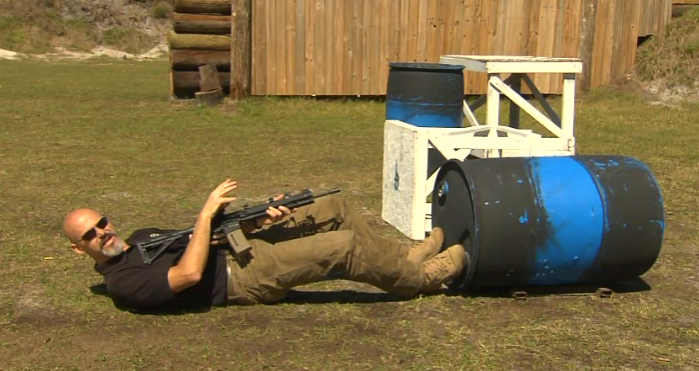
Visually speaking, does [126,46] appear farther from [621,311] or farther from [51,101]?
[621,311]

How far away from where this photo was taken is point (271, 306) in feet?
17.1

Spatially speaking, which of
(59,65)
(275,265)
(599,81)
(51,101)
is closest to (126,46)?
(59,65)

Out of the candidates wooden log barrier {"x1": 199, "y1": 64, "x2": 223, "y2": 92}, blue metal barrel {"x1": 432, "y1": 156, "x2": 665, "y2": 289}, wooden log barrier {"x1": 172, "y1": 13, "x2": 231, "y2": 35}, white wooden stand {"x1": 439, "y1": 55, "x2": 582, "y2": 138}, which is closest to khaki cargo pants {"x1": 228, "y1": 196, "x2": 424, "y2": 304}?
blue metal barrel {"x1": 432, "y1": 156, "x2": 665, "y2": 289}

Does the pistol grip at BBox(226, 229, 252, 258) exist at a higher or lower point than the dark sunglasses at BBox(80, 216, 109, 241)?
lower

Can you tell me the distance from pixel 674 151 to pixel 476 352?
7.50m

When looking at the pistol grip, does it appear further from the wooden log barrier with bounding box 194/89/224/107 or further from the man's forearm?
the wooden log barrier with bounding box 194/89/224/107

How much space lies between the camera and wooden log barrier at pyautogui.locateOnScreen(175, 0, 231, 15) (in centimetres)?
1495

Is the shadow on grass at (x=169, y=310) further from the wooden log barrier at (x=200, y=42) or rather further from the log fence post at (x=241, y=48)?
the wooden log barrier at (x=200, y=42)

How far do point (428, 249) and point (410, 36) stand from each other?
1079 centimetres

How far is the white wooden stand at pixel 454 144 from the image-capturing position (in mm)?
6754

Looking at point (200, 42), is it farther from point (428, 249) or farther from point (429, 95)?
point (428, 249)

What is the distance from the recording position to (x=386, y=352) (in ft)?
14.9

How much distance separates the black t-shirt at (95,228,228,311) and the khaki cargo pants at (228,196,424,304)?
0.34 ft

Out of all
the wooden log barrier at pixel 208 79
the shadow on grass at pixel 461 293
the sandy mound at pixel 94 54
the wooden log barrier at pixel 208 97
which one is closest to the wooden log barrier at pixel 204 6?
the wooden log barrier at pixel 208 79
